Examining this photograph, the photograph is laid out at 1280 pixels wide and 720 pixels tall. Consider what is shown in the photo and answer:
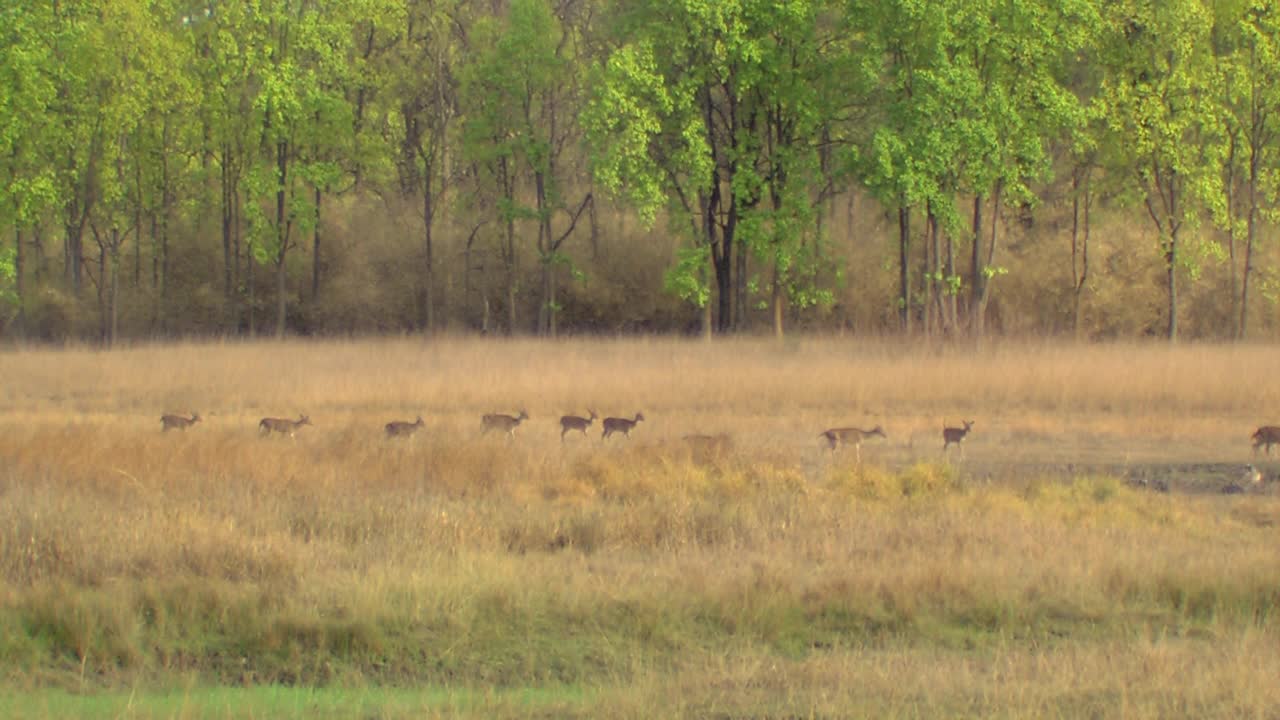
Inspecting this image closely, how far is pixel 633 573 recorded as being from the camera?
8852 mm

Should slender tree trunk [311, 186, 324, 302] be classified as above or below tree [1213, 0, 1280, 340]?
below

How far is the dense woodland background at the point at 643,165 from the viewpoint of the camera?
91.4 ft

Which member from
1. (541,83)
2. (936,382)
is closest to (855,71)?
(541,83)

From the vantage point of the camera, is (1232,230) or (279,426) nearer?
(279,426)


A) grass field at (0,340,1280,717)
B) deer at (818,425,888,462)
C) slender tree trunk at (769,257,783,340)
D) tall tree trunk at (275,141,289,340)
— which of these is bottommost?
grass field at (0,340,1280,717)

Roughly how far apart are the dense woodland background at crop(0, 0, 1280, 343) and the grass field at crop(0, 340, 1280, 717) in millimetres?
13402

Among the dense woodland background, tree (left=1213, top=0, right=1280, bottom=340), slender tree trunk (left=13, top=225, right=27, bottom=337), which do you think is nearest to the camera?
the dense woodland background

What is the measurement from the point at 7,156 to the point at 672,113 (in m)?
17.7

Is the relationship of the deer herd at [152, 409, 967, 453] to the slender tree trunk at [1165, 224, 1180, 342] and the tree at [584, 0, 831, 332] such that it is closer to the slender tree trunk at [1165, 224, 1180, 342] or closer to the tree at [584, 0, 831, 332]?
the tree at [584, 0, 831, 332]

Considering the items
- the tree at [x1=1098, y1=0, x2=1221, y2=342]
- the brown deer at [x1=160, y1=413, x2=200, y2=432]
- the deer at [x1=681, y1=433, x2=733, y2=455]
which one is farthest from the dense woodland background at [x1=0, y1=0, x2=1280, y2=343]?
the deer at [x1=681, y1=433, x2=733, y2=455]

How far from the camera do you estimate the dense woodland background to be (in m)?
27.9

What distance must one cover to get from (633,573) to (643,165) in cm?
2085

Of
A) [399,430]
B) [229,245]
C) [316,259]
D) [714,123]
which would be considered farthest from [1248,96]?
[229,245]

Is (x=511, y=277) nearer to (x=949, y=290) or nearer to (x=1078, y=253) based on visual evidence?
(x=949, y=290)
